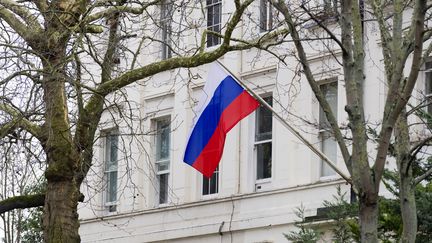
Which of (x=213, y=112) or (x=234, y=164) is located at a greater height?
(x=234, y=164)

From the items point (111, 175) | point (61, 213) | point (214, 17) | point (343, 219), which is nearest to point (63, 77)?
point (61, 213)

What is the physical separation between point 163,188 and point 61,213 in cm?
1366

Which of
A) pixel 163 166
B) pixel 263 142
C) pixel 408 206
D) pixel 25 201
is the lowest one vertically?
pixel 408 206

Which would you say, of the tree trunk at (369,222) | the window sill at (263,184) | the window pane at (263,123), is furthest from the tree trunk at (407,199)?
the window pane at (263,123)

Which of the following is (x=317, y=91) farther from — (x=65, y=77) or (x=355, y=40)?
(x=65, y=77)

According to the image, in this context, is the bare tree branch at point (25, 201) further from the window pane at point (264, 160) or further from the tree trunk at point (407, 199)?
the window pane at point (264, 160)

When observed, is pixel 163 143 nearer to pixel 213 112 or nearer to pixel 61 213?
pixel 213 112

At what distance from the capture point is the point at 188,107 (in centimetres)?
3503

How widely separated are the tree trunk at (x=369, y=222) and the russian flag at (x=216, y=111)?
739 cm

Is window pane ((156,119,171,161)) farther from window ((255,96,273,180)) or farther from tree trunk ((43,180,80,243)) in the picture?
tree trunk ((43,180,80,243))

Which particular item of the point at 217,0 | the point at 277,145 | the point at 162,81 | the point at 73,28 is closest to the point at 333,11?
the point at 73,28

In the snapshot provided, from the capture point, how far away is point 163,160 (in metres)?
36.0

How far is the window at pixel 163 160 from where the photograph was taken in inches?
1415

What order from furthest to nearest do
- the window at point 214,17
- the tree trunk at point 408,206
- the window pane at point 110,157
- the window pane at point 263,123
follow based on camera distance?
the window pane at point 110,157, the window at point 214,17, the window pane at point 263,123, the tree trunk at point 408,206
